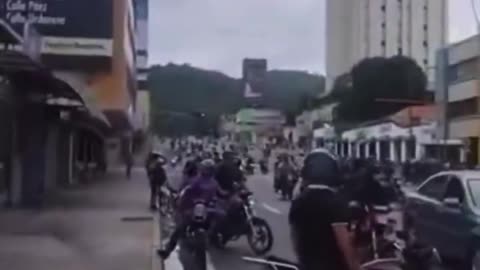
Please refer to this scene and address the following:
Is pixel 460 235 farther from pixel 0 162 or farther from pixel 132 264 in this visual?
pixel 0 162

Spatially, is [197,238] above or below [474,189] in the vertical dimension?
below

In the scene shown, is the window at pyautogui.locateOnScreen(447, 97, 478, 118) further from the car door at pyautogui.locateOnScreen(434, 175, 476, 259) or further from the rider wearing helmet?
the rider wearing helmet

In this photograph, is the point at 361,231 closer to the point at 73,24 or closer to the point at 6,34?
the point at 6,34

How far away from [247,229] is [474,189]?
4.65 m

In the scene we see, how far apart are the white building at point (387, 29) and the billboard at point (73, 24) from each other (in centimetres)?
7629

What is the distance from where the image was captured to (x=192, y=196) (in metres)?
14.2

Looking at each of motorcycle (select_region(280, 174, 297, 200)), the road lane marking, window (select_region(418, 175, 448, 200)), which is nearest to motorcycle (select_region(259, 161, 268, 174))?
motorcycle (select_region(280, 174, 297, 200))

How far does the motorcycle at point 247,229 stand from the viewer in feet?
59.6

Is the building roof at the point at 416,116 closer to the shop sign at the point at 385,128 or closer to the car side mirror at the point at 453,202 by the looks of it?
the shop sign at the point at 385,128

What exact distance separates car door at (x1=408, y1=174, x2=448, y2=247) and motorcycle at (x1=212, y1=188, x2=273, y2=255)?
249 centimetres

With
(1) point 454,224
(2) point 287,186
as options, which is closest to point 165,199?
(2) point 287,186

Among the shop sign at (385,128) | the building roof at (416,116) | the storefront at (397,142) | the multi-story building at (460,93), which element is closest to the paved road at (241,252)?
the storefront at (397,142)

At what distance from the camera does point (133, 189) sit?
42625 mm

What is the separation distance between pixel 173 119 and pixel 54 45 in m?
58.7
